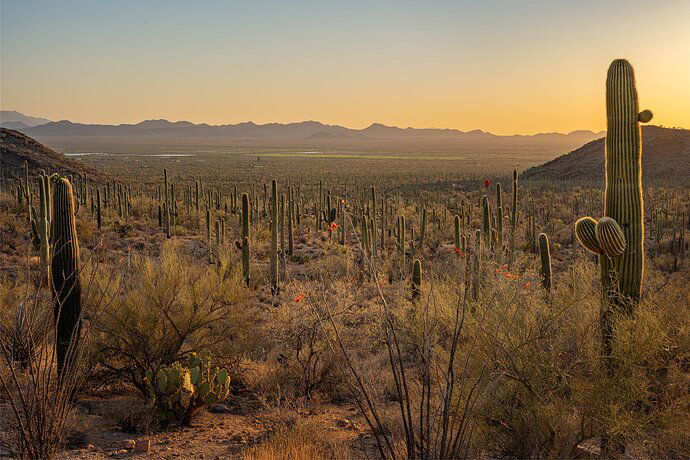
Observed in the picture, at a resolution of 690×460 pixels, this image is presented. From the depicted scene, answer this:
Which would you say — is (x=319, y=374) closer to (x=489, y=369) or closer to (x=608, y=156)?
(x=489, y=369)

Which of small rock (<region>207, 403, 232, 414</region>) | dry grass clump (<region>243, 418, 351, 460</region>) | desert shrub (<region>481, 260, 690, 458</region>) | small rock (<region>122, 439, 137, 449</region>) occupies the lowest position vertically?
small rock (<region>207, 403, 232, 414</region>)

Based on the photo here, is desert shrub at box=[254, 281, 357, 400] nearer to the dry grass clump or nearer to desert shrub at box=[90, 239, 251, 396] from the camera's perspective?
desert shrub at box=[90, 239, 251, 396]

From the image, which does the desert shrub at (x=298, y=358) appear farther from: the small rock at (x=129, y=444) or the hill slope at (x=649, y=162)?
the hill slope at (x=649, y=162)

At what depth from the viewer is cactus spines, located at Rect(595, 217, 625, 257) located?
805cm

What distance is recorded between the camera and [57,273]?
945 centimetres

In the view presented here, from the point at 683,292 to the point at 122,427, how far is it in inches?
404

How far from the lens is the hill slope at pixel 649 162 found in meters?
67.1

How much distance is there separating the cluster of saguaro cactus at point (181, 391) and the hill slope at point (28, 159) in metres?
44.5

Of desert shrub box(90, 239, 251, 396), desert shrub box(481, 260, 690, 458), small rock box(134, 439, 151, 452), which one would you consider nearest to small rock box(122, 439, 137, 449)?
small rock box(134, 439, 151, 452)

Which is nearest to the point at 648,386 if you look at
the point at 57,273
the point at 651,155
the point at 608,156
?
the point at 608,156

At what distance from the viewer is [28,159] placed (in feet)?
Result: 164

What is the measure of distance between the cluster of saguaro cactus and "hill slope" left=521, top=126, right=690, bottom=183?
6319 cm

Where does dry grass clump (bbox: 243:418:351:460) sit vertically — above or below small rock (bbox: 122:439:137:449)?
above

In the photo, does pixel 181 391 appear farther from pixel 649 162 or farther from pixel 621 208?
pixel 649 162
